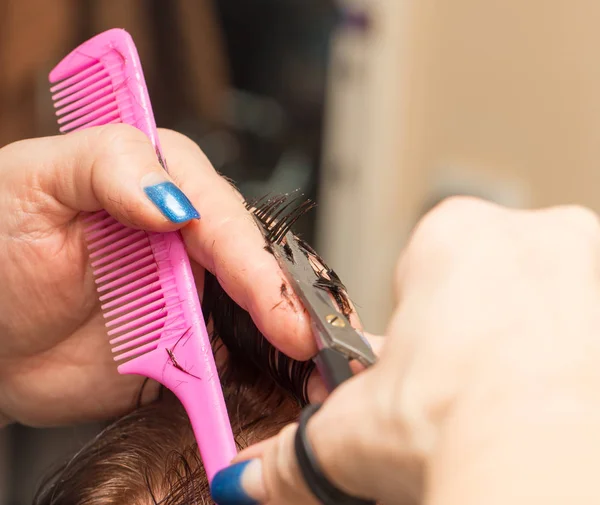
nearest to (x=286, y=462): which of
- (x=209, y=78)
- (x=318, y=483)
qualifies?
(x=318, y=483)

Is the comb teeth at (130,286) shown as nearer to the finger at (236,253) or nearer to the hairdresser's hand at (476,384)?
the finger at (236,253)

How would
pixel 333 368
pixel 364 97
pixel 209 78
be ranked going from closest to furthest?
pixel 333 368 → pixel 209 78 → pixel 364 97

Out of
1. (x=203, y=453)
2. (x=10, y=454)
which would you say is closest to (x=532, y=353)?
(x=203, y=453)

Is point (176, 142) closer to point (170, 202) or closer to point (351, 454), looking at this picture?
point (170, 202)

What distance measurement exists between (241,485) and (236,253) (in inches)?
8.9

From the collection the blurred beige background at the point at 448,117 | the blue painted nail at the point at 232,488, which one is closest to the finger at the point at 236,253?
the blue painted nail at the point at 232,488

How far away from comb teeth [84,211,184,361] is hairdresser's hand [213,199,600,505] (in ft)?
0.73

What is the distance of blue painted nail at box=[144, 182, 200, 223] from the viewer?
0.61 metres

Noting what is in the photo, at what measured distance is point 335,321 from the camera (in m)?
0.53

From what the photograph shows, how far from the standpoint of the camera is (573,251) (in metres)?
0.41

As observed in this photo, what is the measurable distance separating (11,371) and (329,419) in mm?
483

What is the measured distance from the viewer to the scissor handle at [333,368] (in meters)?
0.48

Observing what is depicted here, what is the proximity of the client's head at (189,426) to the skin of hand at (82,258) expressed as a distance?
4 centimetres

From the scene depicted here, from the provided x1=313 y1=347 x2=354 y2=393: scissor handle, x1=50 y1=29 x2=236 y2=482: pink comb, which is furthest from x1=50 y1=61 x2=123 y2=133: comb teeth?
x1=313 y1=347 x2=354 y2=393: scissor handle
